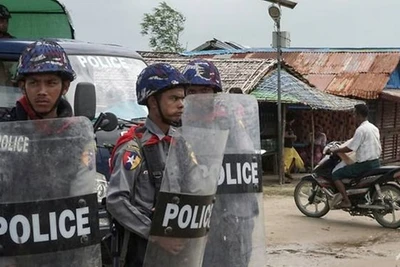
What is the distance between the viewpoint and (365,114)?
28.9 ft

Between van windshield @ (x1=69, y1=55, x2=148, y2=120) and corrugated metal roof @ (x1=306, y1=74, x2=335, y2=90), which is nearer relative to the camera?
van windshield @ (x1=69, y1=55, x2=148, y2=120)

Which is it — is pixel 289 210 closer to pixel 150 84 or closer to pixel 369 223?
pixel 369 223

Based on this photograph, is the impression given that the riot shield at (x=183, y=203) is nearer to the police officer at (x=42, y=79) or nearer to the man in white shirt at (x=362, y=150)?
the police officer at (x=42, y=79)

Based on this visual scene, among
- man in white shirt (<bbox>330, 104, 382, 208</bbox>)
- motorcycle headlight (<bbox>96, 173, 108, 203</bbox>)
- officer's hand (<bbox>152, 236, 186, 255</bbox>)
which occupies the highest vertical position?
officer's hand (<bbox>152, 236, 186, 255</bbox>)

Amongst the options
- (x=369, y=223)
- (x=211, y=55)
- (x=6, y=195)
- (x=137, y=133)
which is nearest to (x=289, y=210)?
(x=369, y=223)

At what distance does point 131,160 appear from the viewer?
2.63 metres

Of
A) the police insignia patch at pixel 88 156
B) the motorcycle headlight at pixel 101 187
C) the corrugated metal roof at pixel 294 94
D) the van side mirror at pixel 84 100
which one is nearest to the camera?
the police insignia patch at pixel 88 156

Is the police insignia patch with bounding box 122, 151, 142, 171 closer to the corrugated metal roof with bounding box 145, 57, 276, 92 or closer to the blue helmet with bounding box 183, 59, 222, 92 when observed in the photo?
the blue helmet with bounding box 183, 59, 222, 92

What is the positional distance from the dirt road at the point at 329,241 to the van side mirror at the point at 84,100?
117 inches

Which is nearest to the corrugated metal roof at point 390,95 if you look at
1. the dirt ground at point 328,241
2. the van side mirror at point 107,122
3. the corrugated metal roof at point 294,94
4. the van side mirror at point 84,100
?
the corrugated metal roof at point 294,94

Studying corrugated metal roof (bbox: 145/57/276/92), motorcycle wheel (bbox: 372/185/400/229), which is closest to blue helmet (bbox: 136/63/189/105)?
motorcycle wheel (bbox: 372/185/400/229)

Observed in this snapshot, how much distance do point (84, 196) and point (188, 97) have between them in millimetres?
659

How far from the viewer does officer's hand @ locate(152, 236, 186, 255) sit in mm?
2426

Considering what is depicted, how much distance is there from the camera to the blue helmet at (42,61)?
254 cm
